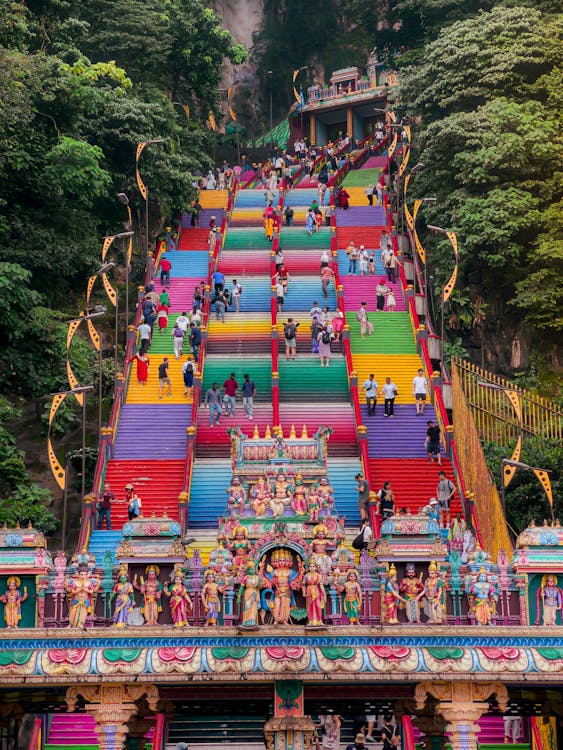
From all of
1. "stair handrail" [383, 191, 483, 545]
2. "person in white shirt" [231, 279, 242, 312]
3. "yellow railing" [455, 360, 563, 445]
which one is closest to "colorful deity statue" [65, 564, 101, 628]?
"stair handrail" [383, 191, 483, 545]

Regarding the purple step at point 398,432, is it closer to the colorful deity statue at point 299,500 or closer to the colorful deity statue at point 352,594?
the colorful deity statue at point 299,500

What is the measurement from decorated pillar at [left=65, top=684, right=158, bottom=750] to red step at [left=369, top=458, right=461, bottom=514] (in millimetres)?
11612

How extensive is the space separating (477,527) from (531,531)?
9097 mm

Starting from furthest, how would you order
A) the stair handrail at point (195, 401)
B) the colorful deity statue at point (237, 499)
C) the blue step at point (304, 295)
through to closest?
the blue step at point (304, 295) → the stair handrail at point (195, 401) → the colorful deity statue at point (237, 499)

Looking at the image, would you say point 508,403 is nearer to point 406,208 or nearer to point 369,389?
point 369,389

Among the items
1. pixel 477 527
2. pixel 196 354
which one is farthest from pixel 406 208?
pixel 477 527

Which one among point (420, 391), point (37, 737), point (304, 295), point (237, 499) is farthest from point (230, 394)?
point (37, 737)

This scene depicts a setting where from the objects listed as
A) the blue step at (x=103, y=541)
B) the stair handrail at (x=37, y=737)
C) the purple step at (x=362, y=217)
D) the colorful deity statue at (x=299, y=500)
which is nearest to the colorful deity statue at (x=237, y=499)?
the colorful deity statue at (x=299, y=500)

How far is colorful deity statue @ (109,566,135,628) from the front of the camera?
23531 mm

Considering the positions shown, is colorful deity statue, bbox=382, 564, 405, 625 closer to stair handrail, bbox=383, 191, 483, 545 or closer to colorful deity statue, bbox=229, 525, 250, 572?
colorful deity statue, bbox=229, 525, 250, 572

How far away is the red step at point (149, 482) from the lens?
3384cm

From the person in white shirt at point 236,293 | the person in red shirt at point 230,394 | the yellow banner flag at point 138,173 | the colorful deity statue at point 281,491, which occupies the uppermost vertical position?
the yellow banner flag at point 138,173

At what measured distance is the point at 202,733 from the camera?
27328 millimetres

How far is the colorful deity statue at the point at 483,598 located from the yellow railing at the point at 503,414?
15766 millimetres
